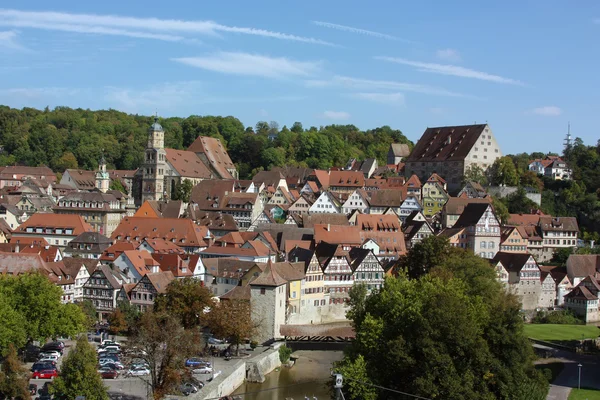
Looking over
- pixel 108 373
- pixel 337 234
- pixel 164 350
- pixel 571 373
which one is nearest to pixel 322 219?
pixel 337 234

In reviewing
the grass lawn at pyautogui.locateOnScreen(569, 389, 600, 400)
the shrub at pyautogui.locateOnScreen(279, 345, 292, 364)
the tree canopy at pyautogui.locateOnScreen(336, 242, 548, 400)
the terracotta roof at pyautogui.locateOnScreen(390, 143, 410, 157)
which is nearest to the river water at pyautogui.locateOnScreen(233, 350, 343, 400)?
the shrub at pyautogui.locateOnScreen(279, 345, 292, 364)

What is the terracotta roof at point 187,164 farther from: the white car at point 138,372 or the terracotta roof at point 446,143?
the white car at point 138,372

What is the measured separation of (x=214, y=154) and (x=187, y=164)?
10.3 meters

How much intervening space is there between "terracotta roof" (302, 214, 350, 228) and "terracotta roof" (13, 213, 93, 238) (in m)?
18.3

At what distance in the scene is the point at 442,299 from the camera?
3628 cm

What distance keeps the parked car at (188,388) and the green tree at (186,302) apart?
9.12m

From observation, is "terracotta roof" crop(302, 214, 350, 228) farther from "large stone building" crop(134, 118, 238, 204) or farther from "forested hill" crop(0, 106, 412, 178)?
"forested hill" crop(0, 106, 412, 178)

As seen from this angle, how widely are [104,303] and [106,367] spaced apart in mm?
14077

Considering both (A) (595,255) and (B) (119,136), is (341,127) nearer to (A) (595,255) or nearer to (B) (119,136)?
(B) (119,136)

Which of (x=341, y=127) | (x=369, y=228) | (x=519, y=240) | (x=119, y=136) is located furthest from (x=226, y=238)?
(x=341, y=127)

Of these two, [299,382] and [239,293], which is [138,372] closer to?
[299,382]

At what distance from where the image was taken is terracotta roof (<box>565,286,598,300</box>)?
217ft

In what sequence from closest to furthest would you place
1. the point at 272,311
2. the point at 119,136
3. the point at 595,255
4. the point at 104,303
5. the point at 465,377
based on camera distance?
the point at 465,377, the point at 272,311, the point at 104,303, the point at 595,255, the point at 119,136

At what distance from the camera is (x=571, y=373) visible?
155 feet
